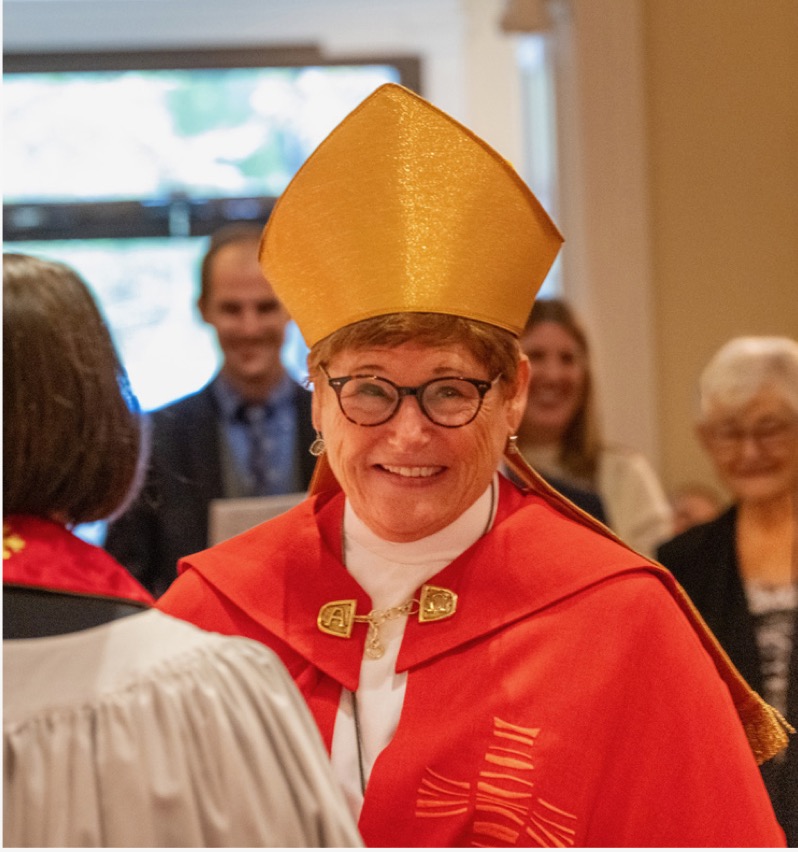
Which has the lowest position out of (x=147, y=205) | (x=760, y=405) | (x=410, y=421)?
(x=760, y=405)

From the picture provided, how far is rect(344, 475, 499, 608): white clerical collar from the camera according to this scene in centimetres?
244

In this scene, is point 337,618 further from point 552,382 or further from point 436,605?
point 552,382

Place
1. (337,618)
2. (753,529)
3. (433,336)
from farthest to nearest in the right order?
(753,529)
(337,618)
(433,336)

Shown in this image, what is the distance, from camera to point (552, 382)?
4281 millimetres

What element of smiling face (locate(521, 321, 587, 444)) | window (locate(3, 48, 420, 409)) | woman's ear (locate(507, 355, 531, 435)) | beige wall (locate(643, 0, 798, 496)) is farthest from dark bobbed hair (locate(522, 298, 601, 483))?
window (locate(3, 48, 420, 409))

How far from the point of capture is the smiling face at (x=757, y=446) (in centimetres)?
338

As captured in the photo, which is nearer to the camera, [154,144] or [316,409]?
[316,409]

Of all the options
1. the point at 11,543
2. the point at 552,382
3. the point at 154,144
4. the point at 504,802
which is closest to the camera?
the point at 11,543

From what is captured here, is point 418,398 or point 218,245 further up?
point 218,245

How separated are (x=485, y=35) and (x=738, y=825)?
6512 mm

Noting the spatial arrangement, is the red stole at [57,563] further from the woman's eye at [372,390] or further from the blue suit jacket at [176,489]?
the blue suit jacket at [176,489]

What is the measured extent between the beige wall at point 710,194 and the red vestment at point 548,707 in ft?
9.71

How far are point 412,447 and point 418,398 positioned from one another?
0.27 feet

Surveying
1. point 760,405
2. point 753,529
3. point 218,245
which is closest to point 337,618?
point 753,529
